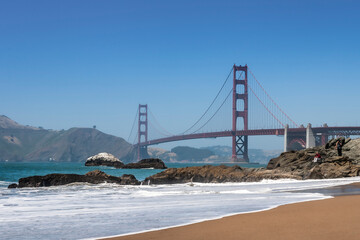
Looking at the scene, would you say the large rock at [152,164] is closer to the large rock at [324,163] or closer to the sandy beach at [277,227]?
the large rock at [324,163]

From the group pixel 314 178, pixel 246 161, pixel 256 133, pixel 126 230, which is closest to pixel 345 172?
pixel 314 178

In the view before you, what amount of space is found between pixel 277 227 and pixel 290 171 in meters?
19.0

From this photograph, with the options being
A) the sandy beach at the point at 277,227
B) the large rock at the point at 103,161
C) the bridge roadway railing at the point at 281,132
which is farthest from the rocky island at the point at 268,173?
A: the large rock at the point at 103,161

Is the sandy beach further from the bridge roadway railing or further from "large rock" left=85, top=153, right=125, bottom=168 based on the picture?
"large rock" left=85, top=153, right=125, bottom=168

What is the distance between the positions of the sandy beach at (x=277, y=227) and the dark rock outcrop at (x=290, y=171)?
48.0ft

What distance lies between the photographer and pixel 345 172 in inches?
834

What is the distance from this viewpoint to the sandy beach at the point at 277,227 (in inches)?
213

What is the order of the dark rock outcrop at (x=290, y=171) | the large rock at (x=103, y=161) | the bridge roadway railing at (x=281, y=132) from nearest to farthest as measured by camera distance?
1. the dark rock outcrop at (x=290, y=171)
2. the bridge roadway railing at (x=281, y=132)
3. the large rock at (x=103, y=161)

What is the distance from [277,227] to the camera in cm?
598

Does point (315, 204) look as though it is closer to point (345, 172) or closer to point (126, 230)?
point (126, 230)

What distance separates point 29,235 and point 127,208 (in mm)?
3530

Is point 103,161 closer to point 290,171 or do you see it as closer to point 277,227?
point 290,171

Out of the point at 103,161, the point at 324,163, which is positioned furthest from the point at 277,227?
the point at 103,161

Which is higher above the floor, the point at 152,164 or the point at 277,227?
the point at 277,227
